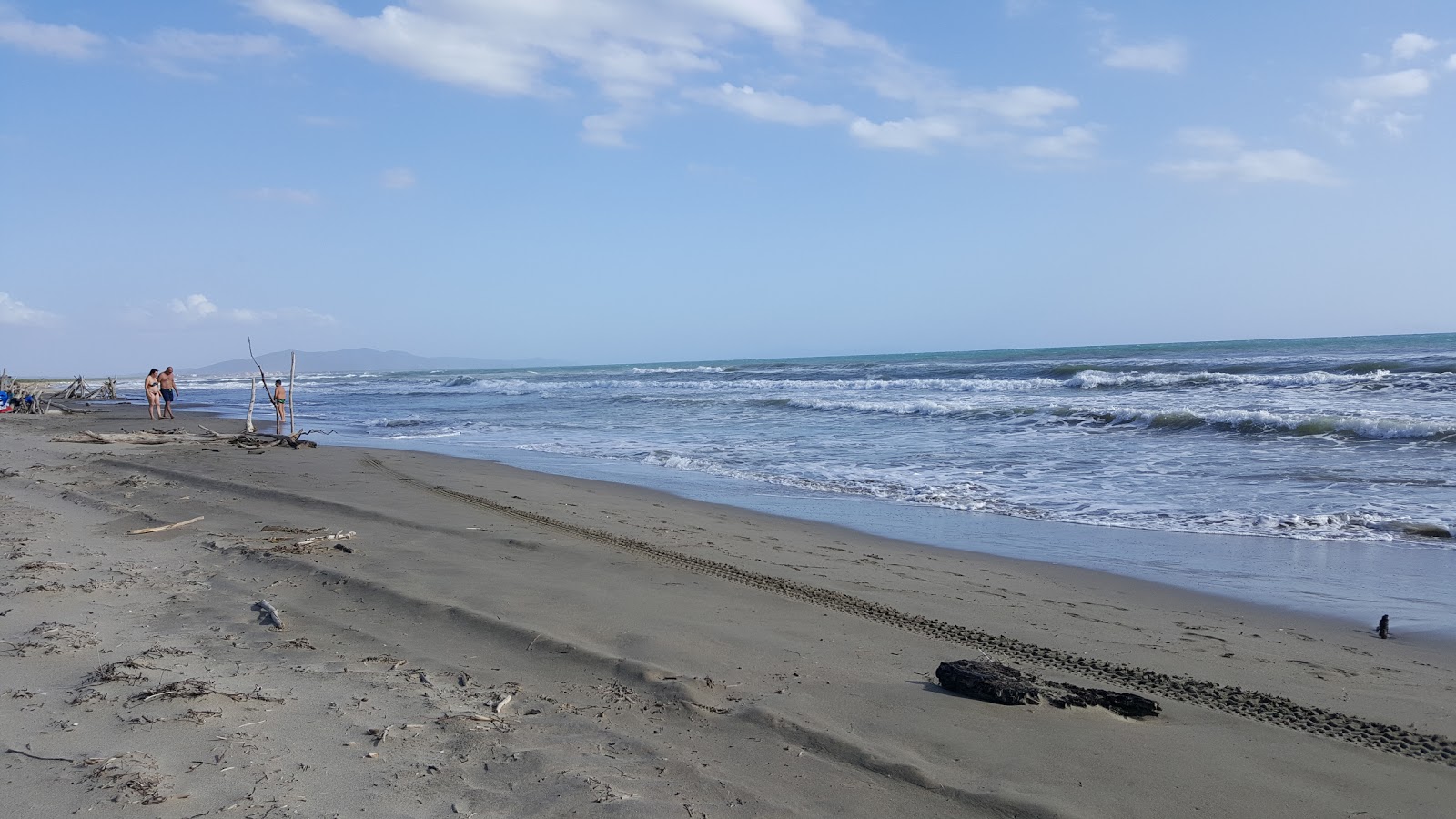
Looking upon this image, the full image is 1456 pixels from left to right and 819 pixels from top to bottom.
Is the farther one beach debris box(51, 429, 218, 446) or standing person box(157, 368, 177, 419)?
standing person box(157, 368, 177, 419)

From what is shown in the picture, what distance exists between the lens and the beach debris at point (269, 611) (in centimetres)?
476

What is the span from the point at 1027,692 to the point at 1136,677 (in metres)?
0.85

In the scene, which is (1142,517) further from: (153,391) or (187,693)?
(153,391)

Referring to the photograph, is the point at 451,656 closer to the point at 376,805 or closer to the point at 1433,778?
the point at 376,805

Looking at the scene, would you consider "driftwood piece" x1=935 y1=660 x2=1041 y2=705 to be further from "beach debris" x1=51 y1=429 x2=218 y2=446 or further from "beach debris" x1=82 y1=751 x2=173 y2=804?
"beach debris" x1=51 y1=429 x2=218 y2=446

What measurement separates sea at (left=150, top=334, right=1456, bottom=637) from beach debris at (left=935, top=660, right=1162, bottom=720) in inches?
111

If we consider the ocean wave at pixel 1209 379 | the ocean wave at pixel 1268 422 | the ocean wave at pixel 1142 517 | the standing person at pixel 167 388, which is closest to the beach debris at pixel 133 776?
the ocean wave at pixel 1142 517

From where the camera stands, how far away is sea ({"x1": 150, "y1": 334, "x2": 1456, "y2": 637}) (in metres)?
7.21

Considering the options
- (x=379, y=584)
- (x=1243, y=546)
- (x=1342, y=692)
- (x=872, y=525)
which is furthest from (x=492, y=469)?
(x=1342, y=692)

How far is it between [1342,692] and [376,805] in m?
4.37

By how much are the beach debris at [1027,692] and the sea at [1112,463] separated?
111 inches

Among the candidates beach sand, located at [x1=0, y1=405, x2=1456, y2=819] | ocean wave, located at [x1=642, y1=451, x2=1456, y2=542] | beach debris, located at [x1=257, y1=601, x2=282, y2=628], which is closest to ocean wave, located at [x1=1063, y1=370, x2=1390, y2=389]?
ocean wave, located at [x1=642, y1=451, x2=1456, y2=542]

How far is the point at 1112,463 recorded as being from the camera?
12.8 metres

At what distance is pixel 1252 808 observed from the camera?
2965 mm
